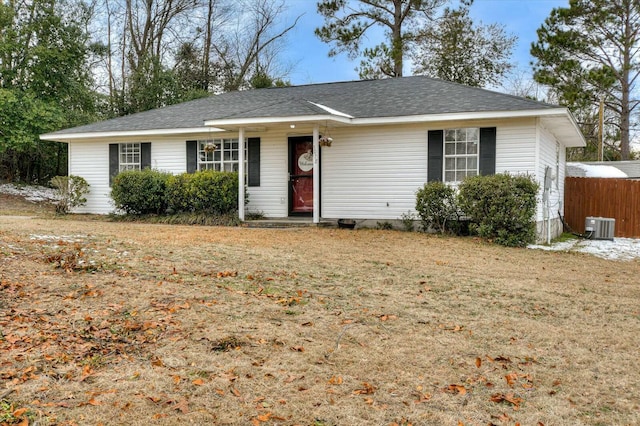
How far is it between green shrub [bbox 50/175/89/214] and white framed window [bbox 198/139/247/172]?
391 cm

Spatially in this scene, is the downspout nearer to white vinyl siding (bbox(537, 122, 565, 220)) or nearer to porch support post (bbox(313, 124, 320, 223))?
porch support post (bbox(313, 124, 320, 223))

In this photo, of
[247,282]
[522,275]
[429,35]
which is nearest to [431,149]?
[522,275]

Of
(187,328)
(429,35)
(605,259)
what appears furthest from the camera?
(429,35)

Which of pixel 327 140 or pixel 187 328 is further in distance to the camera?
pixel 327 140

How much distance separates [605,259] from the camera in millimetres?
8930

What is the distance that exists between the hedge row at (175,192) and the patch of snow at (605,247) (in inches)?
273

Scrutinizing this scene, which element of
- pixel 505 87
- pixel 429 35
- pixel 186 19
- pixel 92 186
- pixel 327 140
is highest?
pixel 186 19

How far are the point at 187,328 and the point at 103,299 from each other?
1.16 meters

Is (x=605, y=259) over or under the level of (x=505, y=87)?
under

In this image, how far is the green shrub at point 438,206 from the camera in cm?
1057

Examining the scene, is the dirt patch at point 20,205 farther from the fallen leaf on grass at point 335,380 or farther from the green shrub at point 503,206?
the fallen leaf on grass at point 335,380

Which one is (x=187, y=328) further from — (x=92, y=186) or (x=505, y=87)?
(x=505, y=87)

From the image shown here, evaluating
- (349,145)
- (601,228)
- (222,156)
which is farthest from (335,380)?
(601,228)

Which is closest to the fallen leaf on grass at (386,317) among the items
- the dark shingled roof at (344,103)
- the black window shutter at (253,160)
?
the dark shingled roof at (344,103)
